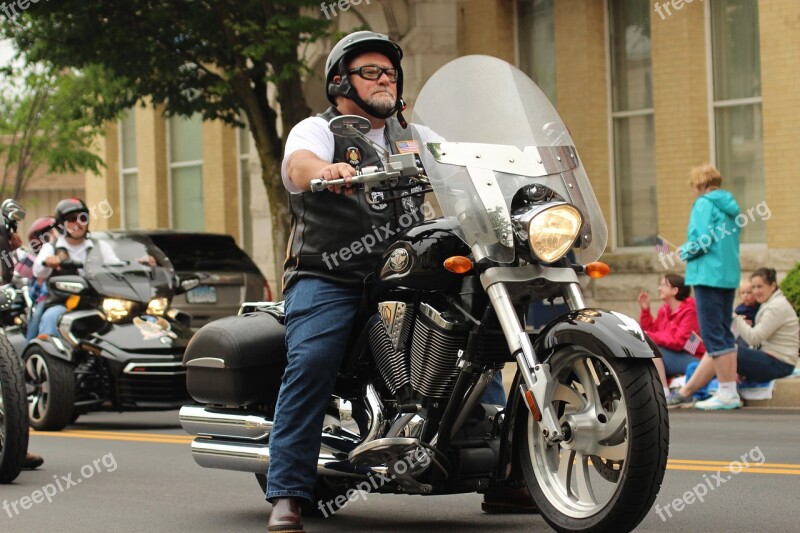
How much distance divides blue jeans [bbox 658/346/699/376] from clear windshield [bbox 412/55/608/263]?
7725 mm

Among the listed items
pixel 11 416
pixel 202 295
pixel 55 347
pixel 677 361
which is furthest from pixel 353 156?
pixel 202 295

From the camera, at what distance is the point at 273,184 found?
66.6ft

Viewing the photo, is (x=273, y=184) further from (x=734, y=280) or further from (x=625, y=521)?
(x=625, y=521)

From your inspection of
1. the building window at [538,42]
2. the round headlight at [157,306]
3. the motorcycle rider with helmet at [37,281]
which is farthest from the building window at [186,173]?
the round headlight at [157,306]

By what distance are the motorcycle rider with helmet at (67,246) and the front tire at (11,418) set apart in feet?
14.2

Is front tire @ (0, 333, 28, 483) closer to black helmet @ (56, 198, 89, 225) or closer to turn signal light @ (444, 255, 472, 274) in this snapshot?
turn signal light @ (444, 255, 472, 274)

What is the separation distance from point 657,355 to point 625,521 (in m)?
0.58

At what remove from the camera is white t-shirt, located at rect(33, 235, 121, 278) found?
42.7ft

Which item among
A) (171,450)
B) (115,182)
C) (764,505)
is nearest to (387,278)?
(764,505)

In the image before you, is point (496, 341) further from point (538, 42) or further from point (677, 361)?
point (538, 42)

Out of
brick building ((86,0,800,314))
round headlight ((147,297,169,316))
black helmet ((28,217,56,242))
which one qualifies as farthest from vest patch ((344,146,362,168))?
brick building ((86,0,800,314))

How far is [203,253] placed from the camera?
18.6 meters

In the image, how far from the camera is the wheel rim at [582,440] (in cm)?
521

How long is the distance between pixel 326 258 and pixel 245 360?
0.72 m
